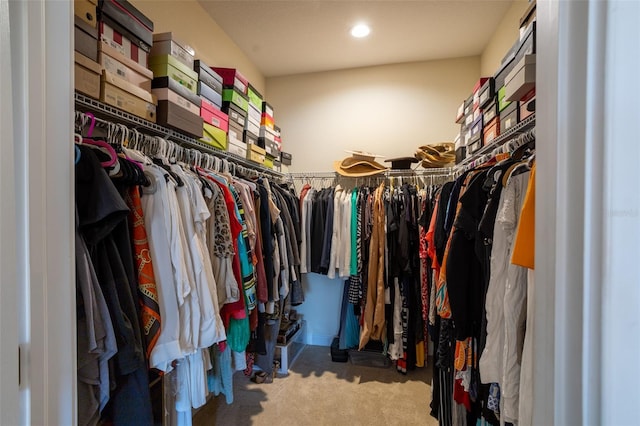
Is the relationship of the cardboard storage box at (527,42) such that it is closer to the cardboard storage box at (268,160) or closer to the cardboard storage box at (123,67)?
the cardboard storage box at (123,67)

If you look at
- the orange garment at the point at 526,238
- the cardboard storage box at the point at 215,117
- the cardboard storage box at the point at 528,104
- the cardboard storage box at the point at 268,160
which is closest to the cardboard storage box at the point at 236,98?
the cardboard storage box at the point at 215,117

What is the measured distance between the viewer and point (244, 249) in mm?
1514

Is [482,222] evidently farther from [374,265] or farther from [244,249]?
[374,265]

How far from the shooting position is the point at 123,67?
117 cm

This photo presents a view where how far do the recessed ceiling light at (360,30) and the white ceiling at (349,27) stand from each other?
4 cm

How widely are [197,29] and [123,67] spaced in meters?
1.10

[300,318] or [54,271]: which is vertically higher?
[54,271]

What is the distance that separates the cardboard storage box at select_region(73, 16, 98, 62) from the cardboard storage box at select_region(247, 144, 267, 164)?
44.3 inches

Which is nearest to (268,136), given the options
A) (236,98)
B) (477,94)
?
(236,98)

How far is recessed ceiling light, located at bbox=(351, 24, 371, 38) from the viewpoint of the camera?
2199 mm

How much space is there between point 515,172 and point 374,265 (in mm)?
1464

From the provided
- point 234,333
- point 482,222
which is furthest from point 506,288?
point 234,333

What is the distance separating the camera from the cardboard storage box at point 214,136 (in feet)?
5.43

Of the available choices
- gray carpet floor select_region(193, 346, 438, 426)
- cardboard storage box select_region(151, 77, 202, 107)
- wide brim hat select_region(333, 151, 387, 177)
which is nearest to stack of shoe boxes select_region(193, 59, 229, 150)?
cardboard storage box select_region(151, 77, 202, 107)
